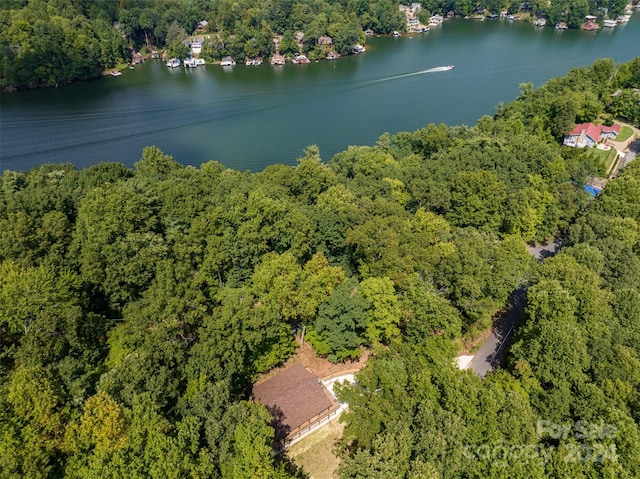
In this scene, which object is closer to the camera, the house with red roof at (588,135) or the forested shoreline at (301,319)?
the forested shoreline at (301,319)

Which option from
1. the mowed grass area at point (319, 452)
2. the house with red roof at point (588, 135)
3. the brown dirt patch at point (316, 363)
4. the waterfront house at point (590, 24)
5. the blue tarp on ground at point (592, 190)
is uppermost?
the waterfront house at point (590, 24)

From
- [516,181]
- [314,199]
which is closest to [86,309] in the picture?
[314,199]

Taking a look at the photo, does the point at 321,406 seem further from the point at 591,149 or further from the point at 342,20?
the point at 342,20

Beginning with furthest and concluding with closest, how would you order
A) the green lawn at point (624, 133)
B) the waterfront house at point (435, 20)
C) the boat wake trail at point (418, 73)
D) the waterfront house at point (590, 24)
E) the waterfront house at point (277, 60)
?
the waterfront house at point (435, 20) < the waterfront house at point (590, 24) < the waterfront house at point (277, 60) < the boat wake trail at point (418, 73) < the green lawn at point (624, 133)

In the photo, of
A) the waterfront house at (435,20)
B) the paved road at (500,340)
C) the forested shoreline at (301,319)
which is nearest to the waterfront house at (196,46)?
the waterfront house at (435,20)

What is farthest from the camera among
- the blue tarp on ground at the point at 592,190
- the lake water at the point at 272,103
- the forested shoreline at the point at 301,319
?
the lake water at the point at 272,103

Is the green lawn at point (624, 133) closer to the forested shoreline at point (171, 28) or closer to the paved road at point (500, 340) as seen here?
the paved road at point (500, 340)
